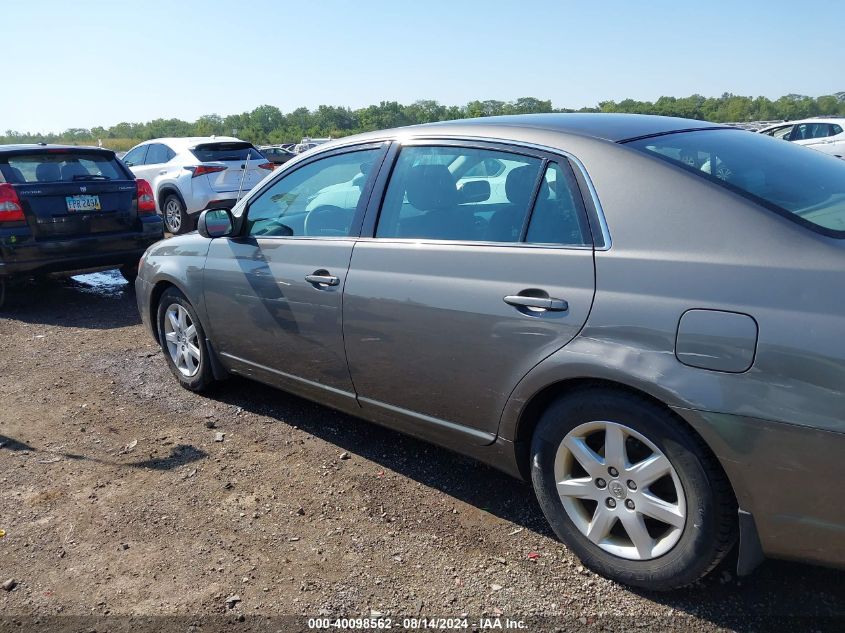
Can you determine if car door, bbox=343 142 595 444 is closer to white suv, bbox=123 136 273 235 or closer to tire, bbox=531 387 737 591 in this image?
tire, bbox=531 387 737 591

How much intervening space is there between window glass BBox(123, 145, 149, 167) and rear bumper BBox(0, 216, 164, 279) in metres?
5.68

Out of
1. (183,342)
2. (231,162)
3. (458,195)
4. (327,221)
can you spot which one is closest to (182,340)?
(183,342)

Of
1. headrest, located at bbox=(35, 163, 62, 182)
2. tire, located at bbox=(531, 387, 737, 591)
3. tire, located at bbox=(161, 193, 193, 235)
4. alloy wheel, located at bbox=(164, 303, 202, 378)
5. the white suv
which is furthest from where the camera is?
tire, located at bbox=(161, 193, 193, 235)

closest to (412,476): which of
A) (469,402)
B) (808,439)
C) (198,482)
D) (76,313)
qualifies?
(469,402)

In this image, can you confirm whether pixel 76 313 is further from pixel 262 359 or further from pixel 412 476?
pixel 412 476

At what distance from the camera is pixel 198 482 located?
368cm

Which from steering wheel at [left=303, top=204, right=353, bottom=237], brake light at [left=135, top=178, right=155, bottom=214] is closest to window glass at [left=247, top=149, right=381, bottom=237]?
steering wheel at [left=303, top=204, right=353, bottom=237]

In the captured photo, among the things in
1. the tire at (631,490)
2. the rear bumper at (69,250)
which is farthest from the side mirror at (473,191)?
the rear bumper at (69,250)

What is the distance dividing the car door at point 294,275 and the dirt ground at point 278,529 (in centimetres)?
47

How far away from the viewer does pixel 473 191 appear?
10.6 feet

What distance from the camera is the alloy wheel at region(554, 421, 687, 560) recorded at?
250cm

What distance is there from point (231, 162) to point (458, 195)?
31.3ft

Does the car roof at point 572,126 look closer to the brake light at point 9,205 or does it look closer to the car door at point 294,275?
the car door at point 294,275

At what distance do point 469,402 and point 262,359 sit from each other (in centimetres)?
154
